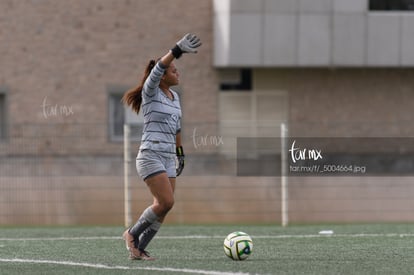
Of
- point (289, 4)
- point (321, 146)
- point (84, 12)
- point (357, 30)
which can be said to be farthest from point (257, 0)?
point (321, 146)

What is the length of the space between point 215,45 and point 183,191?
752 cm

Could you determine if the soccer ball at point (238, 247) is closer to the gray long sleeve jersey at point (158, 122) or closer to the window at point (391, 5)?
the gray long sleeve jersey at point (158, 122)

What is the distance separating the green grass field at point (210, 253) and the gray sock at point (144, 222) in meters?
0.30

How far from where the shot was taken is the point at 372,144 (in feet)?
79.7

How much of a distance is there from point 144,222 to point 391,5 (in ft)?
A: 60.9

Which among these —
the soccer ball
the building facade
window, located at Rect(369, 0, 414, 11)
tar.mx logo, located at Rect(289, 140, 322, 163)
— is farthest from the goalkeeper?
window, located at Rect(369, 0, 414, 11)

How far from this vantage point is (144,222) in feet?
35.6

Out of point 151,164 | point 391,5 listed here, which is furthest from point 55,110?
point 151,164

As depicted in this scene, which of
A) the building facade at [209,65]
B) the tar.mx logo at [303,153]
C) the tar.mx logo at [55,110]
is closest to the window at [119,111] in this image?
the building facade at [209,65]

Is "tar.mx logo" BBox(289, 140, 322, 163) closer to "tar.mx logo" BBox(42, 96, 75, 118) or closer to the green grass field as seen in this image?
the green grass field

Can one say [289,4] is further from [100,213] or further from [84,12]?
[100,213]

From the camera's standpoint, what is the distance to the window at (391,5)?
28022 mm

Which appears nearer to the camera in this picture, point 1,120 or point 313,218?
point 313,218

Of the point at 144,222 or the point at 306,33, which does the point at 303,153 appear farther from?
the point at 144,222
